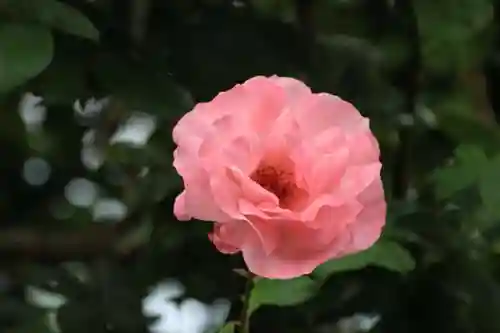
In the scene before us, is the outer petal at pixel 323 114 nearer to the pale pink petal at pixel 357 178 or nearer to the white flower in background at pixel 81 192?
the pale pink petal at pixel 357 178

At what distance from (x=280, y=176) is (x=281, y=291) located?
0.57 ft

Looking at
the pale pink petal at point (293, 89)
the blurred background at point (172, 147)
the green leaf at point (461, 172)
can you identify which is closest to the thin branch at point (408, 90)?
the blurred background at point (172, 147)

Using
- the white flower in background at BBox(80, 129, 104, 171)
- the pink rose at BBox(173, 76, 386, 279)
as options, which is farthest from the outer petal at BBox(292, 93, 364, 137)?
the white flower in background at BBox(80, 129, 104, 171)

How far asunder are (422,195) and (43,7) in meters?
0.29

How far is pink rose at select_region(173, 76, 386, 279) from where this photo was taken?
1.19 ft

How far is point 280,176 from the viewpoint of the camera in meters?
Answer: 0.38

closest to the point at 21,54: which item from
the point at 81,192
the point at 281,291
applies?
the point at 281,291

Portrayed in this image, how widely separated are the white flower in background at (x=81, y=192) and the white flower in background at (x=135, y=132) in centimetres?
5

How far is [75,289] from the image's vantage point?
0.82 meters

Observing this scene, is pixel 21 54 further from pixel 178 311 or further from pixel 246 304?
pixel 178 311

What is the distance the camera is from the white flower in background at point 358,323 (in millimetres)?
672

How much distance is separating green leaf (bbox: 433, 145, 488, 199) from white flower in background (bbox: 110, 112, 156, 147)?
251mm

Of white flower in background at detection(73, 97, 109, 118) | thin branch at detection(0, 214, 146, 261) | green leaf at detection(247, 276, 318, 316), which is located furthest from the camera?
thin branch at detection(0, 214, 146, 261)

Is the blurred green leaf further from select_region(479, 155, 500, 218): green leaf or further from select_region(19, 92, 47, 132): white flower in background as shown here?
select_region(479, 155, 500, 218): green leaf
